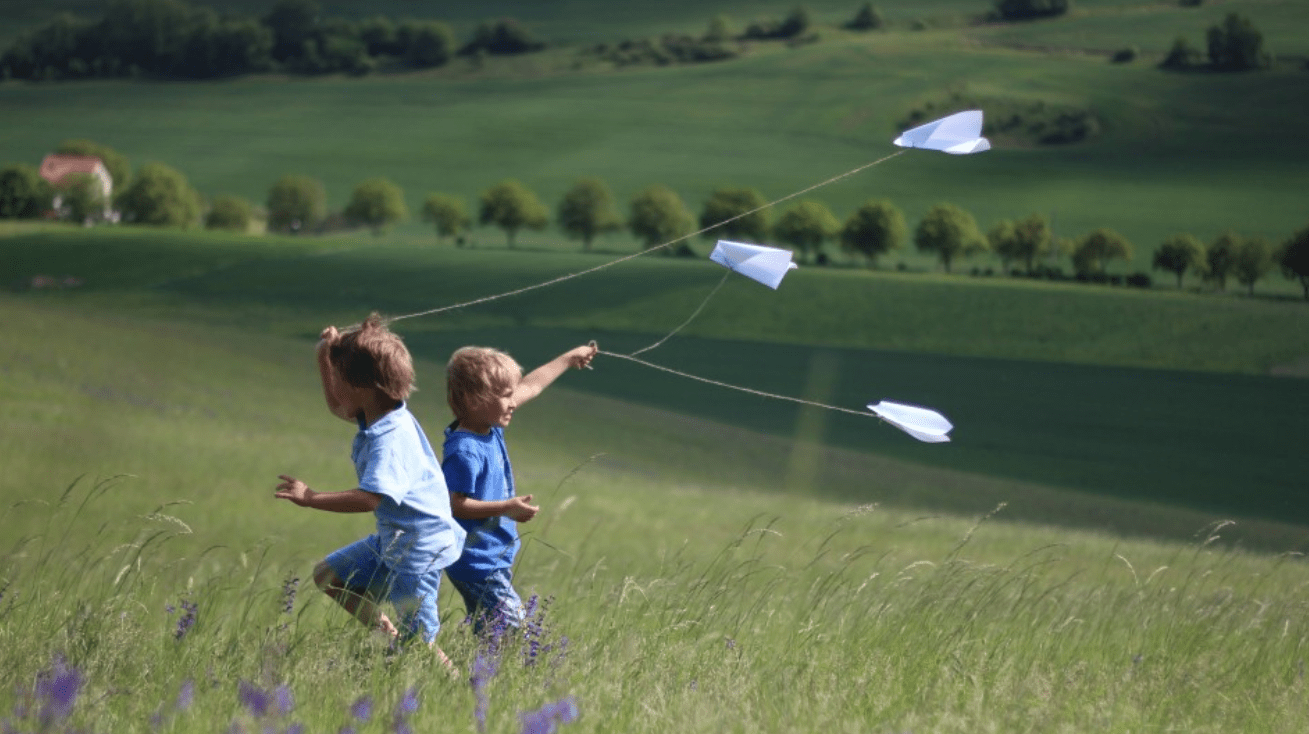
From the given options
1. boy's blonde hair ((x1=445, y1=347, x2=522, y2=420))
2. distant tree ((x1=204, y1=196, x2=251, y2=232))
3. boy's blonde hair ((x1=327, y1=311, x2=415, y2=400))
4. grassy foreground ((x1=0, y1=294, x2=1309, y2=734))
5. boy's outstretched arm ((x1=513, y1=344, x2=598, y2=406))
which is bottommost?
distant tree ((x1=204, y1=196, x2=251, y2=232))

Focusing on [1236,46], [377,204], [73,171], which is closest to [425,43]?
[377,204]

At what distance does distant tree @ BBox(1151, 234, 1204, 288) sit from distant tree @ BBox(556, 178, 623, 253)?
3215 cm

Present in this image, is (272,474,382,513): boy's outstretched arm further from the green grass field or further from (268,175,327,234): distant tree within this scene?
(268,175,327,234): distant tree

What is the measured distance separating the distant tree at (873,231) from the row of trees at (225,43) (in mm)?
51539

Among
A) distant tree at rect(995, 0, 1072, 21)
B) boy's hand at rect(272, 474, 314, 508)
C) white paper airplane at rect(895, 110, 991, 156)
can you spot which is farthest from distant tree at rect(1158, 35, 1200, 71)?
boy's hand at rect(272, 474, 314, 508)

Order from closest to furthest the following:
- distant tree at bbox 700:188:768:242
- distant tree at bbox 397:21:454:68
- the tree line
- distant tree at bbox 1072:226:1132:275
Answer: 1. distant tree at bbox 1072:226:1132:275
2. the tree line
3. distant tree at bbox 700:188:768:242
4. distant tree at bbox 397:21:454:68

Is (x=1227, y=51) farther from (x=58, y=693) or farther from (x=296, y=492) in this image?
(x=58, y=693)

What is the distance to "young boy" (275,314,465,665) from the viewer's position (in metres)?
4.91

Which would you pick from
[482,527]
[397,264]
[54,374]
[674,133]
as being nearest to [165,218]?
[397,264]

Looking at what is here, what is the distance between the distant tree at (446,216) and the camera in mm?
88375

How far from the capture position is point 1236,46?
82.6m

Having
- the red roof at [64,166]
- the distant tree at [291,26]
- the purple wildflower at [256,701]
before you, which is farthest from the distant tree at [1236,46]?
the purple wildflower at [256,701]

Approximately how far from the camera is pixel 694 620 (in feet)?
17.9

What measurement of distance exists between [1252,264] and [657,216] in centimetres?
3676
